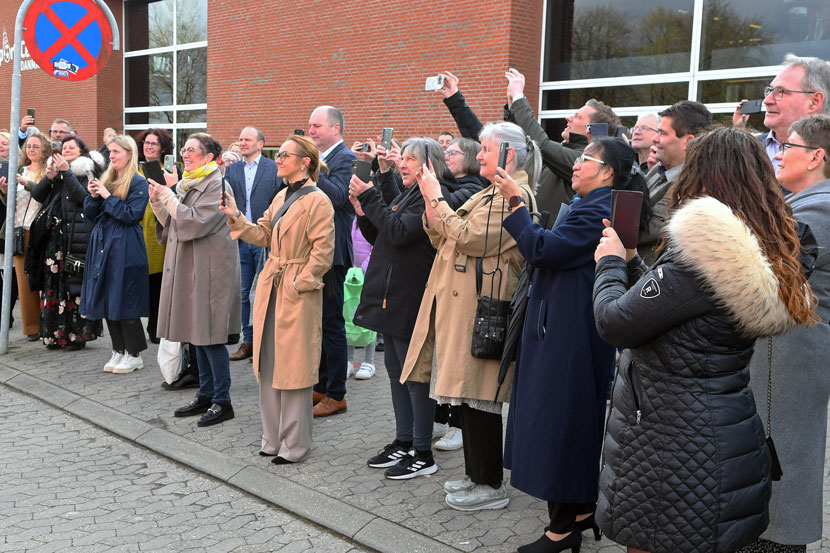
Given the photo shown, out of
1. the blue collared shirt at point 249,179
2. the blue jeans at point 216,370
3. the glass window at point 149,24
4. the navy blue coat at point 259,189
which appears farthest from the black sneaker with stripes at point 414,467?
the glass window at point 149,24

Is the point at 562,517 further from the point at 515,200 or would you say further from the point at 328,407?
the point at 328,407

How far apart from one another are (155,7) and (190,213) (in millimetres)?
16933

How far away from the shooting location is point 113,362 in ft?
23.3

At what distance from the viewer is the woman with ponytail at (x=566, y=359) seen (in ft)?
11.6

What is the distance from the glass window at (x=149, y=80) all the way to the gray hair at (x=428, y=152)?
55.8ft

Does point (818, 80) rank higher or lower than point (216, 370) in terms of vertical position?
higher

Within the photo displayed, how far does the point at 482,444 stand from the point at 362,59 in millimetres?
11479

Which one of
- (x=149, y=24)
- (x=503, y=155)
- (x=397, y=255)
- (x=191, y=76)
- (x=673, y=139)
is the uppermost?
(x=149, y=24)

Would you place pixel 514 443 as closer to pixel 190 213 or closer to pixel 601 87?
pixel 190 213

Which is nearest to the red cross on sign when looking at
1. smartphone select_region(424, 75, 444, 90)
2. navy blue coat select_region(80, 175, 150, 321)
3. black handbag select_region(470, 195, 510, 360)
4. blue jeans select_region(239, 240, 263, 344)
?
navy blue coat select_region(80, 175, 150, 321)

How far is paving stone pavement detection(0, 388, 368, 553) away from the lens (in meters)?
3.88

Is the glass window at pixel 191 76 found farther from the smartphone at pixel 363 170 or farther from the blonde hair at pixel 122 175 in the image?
the smartphone at pixel 363 170

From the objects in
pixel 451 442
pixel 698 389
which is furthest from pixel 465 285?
pixel 698 389

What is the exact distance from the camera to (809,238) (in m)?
2.82
